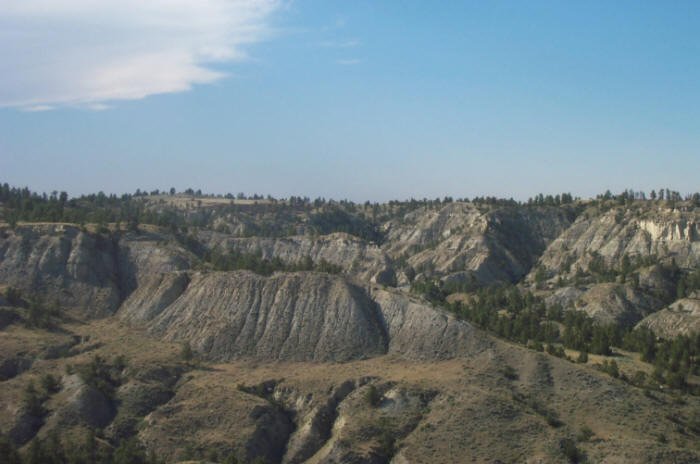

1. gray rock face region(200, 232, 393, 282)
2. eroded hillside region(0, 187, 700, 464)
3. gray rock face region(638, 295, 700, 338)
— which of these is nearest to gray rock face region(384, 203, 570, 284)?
eroded hillside region(0, 187, 700, 464)

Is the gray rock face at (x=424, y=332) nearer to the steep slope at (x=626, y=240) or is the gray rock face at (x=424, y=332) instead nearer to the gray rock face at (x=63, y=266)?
the gray rock face at (x=63, y=266)

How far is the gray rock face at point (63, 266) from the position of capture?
372 feet

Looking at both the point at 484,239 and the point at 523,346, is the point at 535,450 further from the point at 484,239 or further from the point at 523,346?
the point at 484,239

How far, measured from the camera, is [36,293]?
113 m

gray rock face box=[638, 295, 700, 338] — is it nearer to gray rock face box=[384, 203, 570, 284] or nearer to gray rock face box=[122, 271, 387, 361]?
gray rock face box=[122, 271, 387, 361]

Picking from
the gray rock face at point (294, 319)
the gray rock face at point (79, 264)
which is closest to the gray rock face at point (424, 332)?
the gray rock face at point (294, 319)

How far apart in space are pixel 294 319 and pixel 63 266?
35479 mm

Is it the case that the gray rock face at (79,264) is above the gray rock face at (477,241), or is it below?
below

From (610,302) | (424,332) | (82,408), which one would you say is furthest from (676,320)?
(82,408)

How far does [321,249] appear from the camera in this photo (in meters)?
169

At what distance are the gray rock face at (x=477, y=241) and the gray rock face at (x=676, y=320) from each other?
123 ft

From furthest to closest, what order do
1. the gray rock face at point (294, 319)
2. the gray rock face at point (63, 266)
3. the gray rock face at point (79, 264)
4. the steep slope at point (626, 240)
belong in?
the steep slope at point (626, 240)
the gray rock face at point (79, 264)
the gray rock face at point (63, 266)
the gray rock face at point (294, 319)

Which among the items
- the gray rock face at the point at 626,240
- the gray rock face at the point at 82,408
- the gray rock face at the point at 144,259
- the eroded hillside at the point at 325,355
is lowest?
the gray rock face at the point at 82,408

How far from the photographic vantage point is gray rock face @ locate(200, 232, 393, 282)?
15850cm
